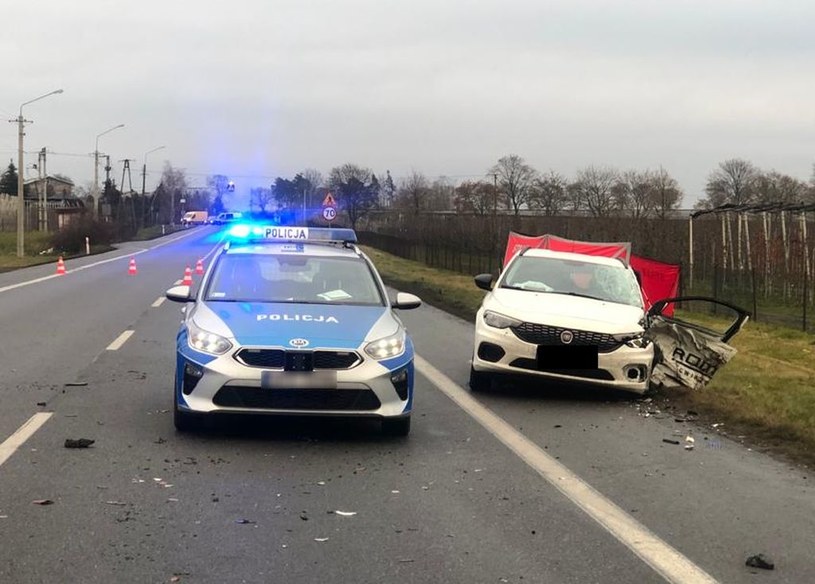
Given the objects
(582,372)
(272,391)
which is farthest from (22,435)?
(582,372)

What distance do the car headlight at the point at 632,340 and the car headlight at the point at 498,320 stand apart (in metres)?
0.98

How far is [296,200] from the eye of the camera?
112 metres

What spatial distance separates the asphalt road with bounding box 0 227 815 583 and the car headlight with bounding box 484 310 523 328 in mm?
749

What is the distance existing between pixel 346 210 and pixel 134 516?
85773mm

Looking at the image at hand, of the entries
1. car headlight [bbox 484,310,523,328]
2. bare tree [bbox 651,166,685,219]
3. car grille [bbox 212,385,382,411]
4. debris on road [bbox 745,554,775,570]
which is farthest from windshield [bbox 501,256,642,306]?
bare tree [bbox 651,166,685,219]

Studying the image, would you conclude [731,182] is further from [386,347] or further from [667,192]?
[386,347]

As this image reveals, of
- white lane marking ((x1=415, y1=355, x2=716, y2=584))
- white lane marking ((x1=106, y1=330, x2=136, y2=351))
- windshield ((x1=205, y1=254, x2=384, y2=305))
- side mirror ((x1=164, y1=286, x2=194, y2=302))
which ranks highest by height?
windshield ((x1=205, y1=254, x2=384, y2=305))

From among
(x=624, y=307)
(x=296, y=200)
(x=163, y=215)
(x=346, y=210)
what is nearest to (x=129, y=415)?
(x=624, y=307)

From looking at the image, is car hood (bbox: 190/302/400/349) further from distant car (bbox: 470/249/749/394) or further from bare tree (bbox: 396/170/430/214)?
bare tree (bbox: 396/170/430/214)

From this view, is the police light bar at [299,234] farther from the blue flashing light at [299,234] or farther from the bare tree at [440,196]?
the bare tree at [440,196]

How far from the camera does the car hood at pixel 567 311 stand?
853 centimetres

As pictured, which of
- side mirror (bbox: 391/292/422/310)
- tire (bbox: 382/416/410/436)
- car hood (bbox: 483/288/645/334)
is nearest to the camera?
tire (bbox: 382/416/410/436)

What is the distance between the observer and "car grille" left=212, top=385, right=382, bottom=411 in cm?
617

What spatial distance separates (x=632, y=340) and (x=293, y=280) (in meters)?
3.40
